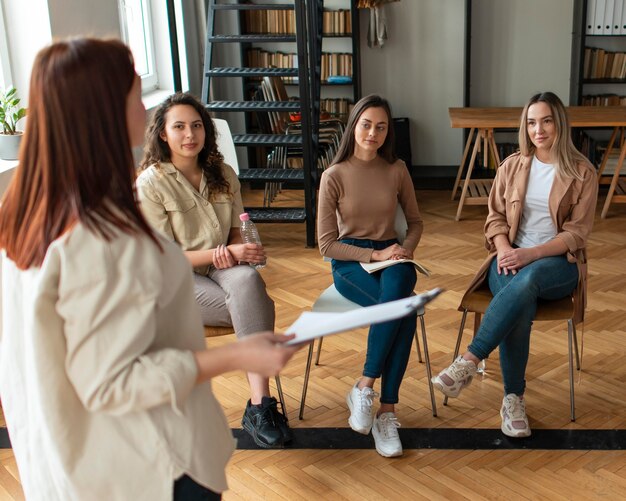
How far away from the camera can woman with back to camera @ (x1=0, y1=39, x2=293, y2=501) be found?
3.75 ft

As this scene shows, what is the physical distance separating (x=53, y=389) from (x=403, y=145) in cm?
566

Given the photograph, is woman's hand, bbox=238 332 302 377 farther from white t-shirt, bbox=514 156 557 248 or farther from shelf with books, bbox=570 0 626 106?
shelf with books, bbox=570 0 626 106

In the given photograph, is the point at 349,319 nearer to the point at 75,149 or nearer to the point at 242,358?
the point at 242,358

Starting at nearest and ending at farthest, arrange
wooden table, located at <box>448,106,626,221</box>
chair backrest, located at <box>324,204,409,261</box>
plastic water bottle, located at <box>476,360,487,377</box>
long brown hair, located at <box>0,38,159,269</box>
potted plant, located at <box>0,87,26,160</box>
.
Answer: long brown hair, located at <box>0,38,159,269</box> → chair backrest, located at <box>324,204,409,261</box> → plastic water bottle, located at <box>476,360,487,377</box> → potted plant, located at <box>0,87,26,160</box> → wooden table, located at <box>448,106,626,221</box>

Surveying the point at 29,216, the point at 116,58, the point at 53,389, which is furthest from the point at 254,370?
the point at 116,58

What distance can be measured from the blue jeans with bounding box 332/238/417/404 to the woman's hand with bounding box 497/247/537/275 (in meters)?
0.34

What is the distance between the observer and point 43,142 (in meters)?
1.15

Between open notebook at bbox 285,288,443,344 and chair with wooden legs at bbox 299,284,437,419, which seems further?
chair with wooden legs at bbox 299,284,437,419

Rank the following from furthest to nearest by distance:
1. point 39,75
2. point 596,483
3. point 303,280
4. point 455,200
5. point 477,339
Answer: point 455,200 < point 303,280 < point 477,339 < point 596,483 < point 39,75

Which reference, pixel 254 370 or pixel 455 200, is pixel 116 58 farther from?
pixel 455 200

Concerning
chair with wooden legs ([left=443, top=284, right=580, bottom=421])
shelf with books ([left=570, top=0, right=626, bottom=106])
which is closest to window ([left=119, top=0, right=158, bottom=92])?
shelf with books ([left=570, top=0, right=626, bottom=106])

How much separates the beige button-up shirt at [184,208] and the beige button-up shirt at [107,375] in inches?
63.9

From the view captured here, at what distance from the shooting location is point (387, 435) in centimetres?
287

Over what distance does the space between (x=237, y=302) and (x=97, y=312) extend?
1.71 m
